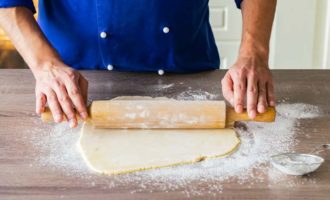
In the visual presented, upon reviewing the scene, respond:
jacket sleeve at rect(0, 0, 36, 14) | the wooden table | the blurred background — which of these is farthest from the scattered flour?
the blurred background

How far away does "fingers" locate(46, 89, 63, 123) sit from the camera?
3.33 feet

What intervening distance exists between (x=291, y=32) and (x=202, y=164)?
1.62 meters

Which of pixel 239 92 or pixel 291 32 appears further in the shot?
pixel 291 32

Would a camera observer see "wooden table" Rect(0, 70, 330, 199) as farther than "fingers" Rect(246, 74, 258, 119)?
No

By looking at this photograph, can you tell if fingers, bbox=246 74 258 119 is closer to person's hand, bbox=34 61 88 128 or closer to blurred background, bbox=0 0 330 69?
person's hand, bbox=34 61 88 128

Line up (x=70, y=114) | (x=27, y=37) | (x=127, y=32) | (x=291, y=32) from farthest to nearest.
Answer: (x=291, y=32), (x=127, y=32), (x=27, y=37), (x=70, y=114)

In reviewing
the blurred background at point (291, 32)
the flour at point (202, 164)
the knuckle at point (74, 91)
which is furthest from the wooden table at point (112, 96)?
the blurred background at point (291, 32)

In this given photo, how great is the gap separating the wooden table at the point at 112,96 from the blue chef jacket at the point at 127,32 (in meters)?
0.04

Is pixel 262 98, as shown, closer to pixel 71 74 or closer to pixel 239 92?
pixel 239 92

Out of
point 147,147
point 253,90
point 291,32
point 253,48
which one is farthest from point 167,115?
point 291,32

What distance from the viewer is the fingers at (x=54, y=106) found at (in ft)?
3.33

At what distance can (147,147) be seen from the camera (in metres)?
0.97

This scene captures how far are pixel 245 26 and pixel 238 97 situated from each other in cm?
28

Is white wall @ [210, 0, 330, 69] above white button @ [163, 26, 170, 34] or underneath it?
underneath
